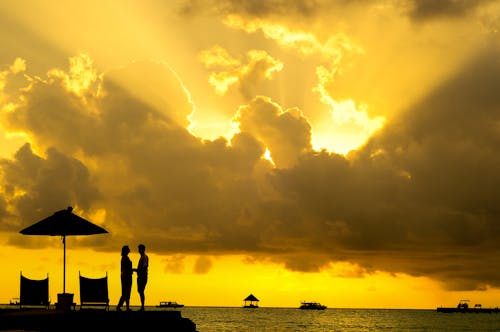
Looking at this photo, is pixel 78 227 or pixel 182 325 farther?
pixel 78 227

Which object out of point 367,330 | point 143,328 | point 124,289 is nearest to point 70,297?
point 124,289

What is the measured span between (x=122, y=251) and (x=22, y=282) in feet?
20.8

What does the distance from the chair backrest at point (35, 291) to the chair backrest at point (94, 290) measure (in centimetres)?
278

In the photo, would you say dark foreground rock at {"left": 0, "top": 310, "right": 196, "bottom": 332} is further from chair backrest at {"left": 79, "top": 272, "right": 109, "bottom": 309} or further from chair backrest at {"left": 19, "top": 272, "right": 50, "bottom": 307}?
chair backrest at {"left": 19, "top": 272, "right": 50, "bottom": 307}

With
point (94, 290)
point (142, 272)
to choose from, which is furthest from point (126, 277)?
point (94, 290)

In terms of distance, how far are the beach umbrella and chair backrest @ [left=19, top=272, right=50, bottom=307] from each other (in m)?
2.23

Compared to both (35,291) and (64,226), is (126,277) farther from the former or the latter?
(35,291)

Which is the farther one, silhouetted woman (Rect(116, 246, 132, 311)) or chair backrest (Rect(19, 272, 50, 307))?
chair backrest (Rect(19, 272, 50, 307))

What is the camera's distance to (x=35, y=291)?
1267 inches

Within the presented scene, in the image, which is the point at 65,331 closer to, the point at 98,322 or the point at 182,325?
the point at 98,322

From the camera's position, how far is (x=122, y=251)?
27812 mm

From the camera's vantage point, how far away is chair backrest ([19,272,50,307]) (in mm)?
32094

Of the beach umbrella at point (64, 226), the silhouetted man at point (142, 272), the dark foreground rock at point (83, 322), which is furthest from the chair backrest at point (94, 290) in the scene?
the dark foreground rock at point (83, 322)

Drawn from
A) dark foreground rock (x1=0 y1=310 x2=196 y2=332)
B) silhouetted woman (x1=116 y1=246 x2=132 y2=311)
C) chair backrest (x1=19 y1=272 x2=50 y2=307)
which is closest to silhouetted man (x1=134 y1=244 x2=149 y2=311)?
silhouetted woman (x1=116 y1=246 x2=132 y2=311)
